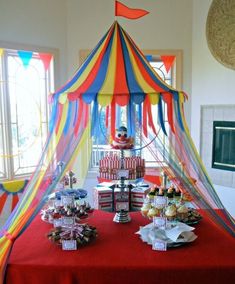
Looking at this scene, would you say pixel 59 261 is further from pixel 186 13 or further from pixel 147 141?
pixel 186 13

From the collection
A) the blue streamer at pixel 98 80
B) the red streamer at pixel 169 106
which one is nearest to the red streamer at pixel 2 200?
the blue streamer at pixel 98 80

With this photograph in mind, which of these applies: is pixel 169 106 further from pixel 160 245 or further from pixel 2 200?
pixel 2 200

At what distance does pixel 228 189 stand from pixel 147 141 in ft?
6.59

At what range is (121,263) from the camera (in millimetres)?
1564

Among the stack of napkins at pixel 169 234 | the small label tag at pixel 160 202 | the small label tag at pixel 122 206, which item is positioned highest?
the small label tag at pixel 160 202

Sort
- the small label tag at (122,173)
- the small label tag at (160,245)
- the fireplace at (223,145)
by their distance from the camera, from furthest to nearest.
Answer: the fireplace at (223,145) → the small label tag at (122,173) → the small label tag at (160,245)

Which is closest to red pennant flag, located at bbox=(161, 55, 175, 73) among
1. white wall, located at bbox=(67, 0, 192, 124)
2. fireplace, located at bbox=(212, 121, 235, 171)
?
white wall, located at bbox=(67, 0, 192, 124)

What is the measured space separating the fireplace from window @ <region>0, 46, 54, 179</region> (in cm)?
236

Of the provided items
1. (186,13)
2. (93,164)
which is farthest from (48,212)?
(186,13)

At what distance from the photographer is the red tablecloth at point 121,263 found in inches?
59.7

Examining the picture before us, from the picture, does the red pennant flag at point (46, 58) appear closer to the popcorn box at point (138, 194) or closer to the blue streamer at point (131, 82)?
the blue streamer at point (131, 82)

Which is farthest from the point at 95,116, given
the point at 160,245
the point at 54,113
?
the point at 160,245

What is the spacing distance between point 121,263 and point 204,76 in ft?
9.70

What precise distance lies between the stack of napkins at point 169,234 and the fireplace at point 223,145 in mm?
2027
